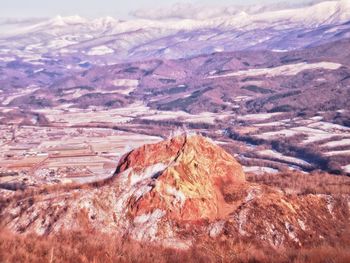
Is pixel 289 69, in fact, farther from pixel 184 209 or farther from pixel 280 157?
pixel 184 209

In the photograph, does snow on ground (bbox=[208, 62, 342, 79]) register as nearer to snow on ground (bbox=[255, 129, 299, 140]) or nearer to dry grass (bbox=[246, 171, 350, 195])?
snow on ground (bbox=[255, 129, 299, 140])

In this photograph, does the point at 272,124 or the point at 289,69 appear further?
the point at 289,69

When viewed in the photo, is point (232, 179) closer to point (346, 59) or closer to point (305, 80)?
point (305, 80)

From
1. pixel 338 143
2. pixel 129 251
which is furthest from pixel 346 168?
pixel 129 251

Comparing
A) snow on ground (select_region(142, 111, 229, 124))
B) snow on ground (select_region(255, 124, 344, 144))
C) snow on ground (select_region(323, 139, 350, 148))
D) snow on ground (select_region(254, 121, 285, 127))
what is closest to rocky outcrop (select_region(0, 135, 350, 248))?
snow on ground (select_region(323, 139, 350, 148))

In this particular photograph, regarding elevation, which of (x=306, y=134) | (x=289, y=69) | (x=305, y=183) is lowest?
(x=289, y=69)

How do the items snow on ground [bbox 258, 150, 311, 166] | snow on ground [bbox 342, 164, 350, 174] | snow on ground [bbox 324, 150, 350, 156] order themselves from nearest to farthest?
snow on ground [bbox 342, 164, 350, 174] < snow on ground [bbox 324, 150, 350, 156] < snow on ground [bbox 258, 150, 311, 166]

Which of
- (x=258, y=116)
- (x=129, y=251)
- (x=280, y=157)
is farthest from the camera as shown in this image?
(x=258, y=116)

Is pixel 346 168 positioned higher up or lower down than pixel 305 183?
lower down
